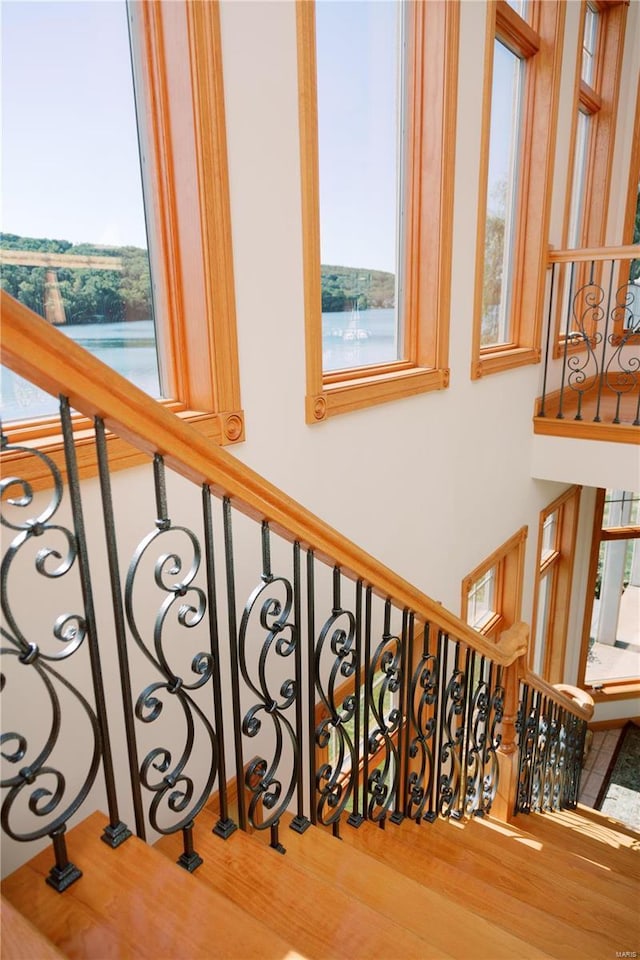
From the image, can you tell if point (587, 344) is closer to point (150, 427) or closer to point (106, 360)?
point (106, 360)

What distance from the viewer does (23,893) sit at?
115 centimetres

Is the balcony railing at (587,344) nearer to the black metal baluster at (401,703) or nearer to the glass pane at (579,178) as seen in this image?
the glass pane at (579,178)

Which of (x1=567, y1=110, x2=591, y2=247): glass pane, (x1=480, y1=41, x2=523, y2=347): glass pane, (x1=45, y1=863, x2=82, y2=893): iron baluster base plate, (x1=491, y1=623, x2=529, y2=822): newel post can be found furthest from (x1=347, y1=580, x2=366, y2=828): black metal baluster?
(x1=567, y1=110, x2=591, y2=247): glass pane

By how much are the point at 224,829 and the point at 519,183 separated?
4.62 m

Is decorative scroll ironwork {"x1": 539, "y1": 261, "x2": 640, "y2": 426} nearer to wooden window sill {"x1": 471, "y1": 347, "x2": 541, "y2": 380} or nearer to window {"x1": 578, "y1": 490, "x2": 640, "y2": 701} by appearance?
wooden window sill {"x1": 471, "y1": 347, "x2": 541, "y2": 380}

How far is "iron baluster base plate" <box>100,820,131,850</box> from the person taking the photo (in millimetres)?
1268

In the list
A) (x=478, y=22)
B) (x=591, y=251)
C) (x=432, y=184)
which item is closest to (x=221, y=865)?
(x=432, y=184)

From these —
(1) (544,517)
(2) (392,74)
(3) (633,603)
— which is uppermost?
(2) (392,74)

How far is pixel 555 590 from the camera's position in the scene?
670 cm

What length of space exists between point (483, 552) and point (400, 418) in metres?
1.66

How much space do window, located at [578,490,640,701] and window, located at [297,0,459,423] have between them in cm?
454

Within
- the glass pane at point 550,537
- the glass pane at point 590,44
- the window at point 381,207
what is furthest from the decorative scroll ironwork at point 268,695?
the glass pane at point 590,44

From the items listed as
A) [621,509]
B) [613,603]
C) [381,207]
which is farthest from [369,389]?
[613,603]

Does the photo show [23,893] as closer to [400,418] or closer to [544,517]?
[400,418]
